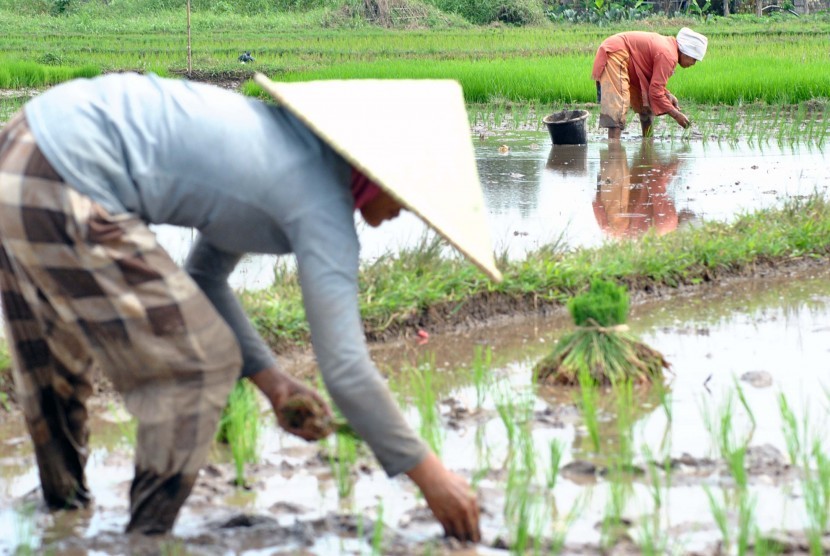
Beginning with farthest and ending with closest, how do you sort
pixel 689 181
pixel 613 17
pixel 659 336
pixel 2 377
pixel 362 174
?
pixel 613 17 → pixel 689 181 → pixel 659 336 → pixel 2 377 → pixel 362 174

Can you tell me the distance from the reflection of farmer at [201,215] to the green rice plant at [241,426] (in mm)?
555

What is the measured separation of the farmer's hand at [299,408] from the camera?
266 centimetres

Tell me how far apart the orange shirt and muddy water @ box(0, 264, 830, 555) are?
633 cm

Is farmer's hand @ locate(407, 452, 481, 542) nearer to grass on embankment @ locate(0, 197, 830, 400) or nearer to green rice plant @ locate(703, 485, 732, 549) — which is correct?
green rice plant @ locate(703, 485, 732, 549)

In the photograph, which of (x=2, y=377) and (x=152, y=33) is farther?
(x=152, y=33)

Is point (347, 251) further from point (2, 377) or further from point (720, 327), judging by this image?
point (720, 327)

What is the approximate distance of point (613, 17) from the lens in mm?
29547

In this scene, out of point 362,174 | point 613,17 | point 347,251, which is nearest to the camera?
point 347,251

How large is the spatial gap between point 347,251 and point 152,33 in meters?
25.9

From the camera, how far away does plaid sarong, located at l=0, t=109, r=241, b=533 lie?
229 centimetres

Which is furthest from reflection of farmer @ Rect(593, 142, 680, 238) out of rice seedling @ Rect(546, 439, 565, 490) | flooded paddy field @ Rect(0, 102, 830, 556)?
rice seedling @ Rect(546, 439, 565, 490)

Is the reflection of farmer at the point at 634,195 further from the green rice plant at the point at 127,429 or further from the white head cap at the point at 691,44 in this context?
the green rice plant at the point at 127,429

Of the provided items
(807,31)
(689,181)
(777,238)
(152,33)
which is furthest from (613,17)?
(777,238)

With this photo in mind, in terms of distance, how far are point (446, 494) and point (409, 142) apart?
73 centimetres
